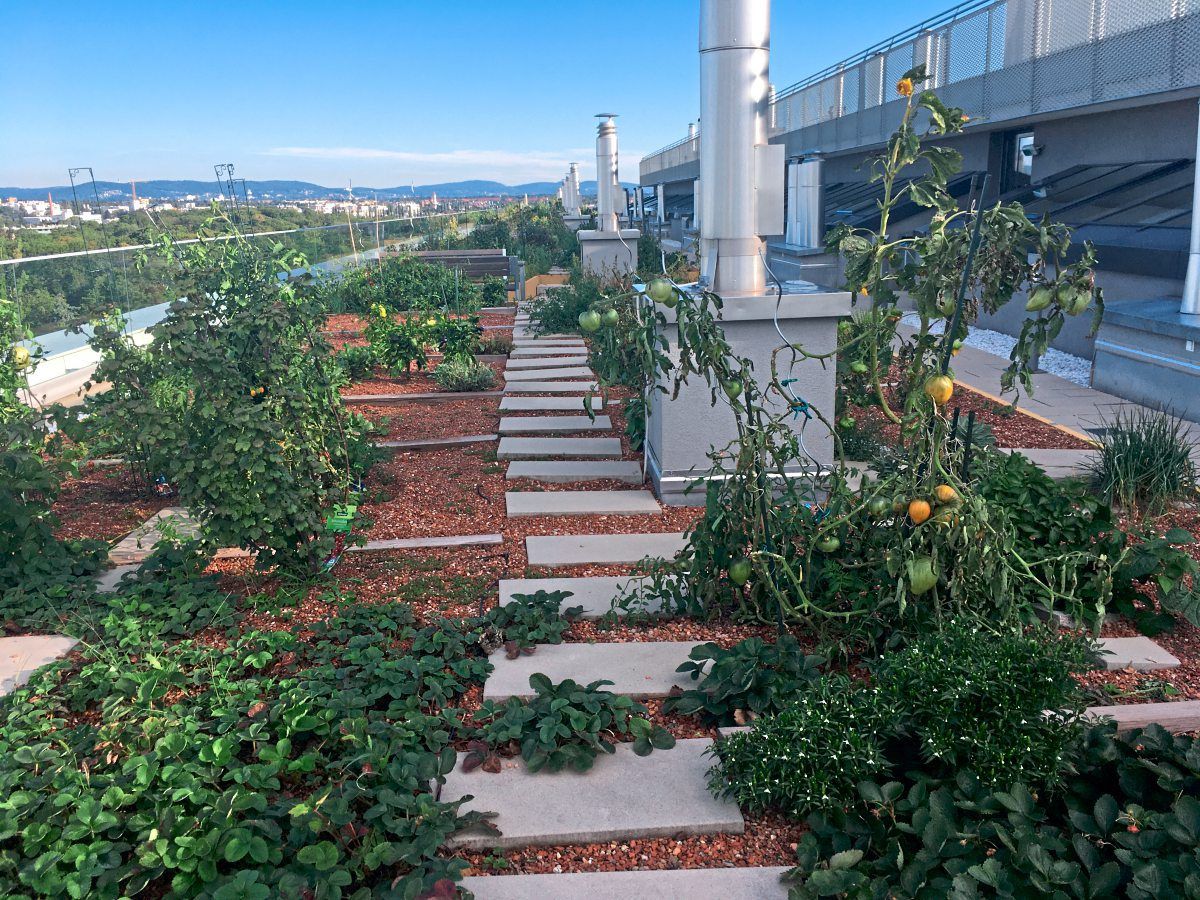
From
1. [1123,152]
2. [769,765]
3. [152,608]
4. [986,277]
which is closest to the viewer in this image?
[769,765]

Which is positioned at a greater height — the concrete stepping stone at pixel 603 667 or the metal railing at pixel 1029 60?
the metal railing at pixel 1029 60

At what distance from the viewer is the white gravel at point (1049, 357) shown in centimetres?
877

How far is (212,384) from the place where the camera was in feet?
13.7

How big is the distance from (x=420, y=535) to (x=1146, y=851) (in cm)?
367

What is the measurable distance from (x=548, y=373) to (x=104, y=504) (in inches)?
184

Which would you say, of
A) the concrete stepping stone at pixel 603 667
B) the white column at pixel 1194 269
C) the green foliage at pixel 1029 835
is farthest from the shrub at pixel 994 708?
the white column at pixel 1194 269

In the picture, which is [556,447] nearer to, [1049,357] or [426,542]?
[426,542]

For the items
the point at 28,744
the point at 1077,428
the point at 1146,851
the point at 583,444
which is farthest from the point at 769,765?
the point at 1077,428

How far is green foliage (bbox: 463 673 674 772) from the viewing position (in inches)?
113

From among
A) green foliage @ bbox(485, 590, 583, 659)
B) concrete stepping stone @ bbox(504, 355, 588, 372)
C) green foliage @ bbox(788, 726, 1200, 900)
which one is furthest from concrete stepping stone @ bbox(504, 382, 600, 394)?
green foliage @ bbox(788, 726, 1200, 900)

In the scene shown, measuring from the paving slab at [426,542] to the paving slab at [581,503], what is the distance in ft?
1.36

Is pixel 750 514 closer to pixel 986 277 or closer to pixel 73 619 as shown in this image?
pixel 986 277

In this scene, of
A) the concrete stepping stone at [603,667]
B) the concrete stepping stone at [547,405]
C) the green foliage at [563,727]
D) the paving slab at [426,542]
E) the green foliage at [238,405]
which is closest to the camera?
the green foliage at [563,727]

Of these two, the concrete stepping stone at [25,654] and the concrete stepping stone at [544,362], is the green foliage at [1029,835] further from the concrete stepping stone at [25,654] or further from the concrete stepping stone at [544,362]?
the concrete stepping stone at [544,362]
